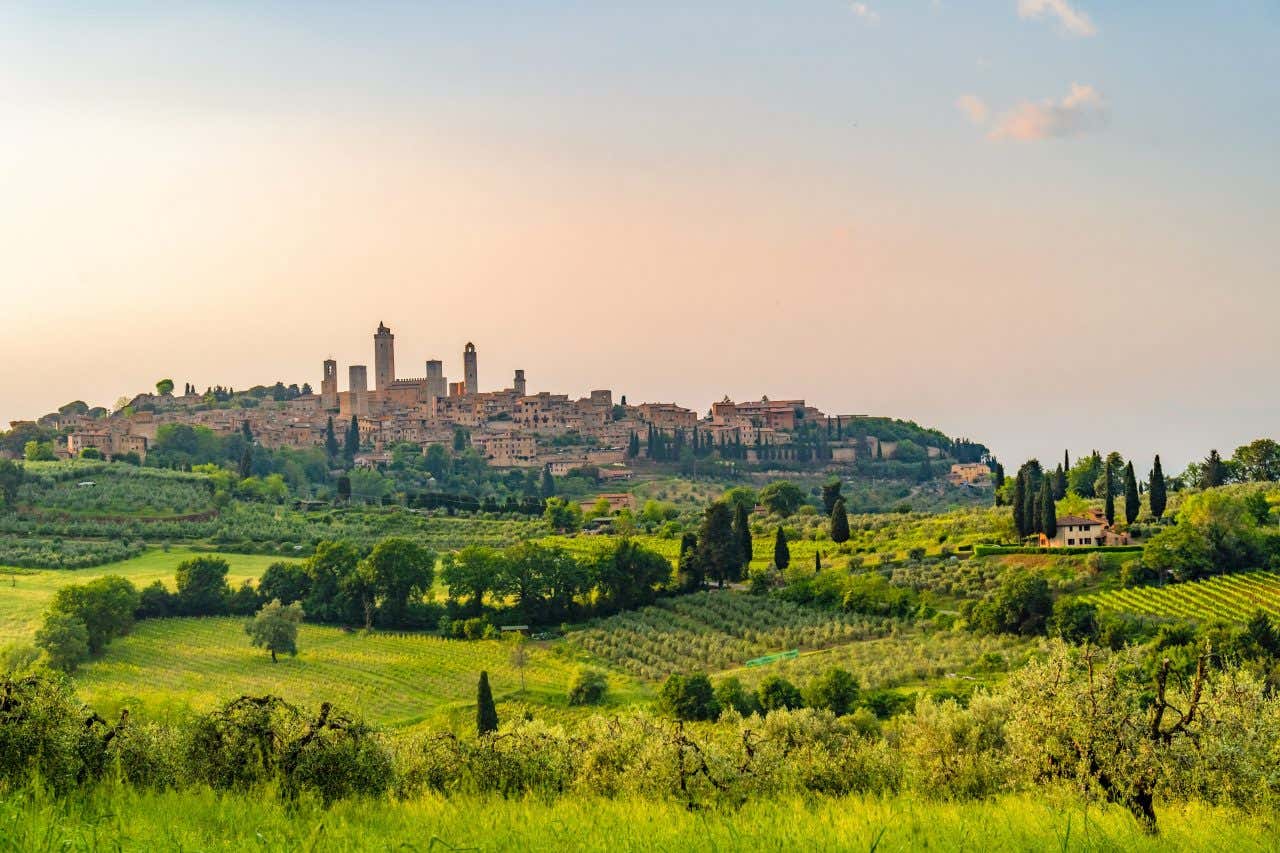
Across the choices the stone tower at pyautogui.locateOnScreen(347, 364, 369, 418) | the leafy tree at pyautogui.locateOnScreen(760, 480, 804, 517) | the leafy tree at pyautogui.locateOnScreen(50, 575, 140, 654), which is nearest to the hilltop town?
the stone tower at pyautogui.locateOnScreen(347, 364, 369, 418)

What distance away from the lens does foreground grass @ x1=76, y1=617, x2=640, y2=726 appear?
2728cm

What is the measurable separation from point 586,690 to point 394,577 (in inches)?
490

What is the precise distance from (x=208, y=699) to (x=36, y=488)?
37.3m

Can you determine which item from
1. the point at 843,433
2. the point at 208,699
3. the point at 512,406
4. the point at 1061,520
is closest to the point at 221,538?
the point at 208,699

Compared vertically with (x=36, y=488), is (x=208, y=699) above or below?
below

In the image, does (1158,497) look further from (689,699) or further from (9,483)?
(9,483)

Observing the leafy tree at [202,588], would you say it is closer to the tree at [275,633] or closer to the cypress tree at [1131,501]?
the tree at [275,633]

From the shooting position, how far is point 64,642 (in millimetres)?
30922

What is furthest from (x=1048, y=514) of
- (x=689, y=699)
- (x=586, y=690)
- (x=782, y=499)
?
(x=782, y=499)

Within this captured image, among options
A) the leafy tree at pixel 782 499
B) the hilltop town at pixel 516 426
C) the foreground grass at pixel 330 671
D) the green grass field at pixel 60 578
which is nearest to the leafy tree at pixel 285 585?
the foreground grass at pixel 330 671

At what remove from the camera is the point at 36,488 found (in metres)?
58.2

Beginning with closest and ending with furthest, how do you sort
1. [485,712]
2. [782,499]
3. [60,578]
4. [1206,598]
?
1. [485,712]
2. [1206,598]
3. [60,578]
4. [782,499]

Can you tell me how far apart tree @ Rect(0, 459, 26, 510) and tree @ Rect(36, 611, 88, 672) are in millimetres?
26665

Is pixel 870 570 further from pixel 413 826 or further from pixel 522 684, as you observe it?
pixel 413 826
